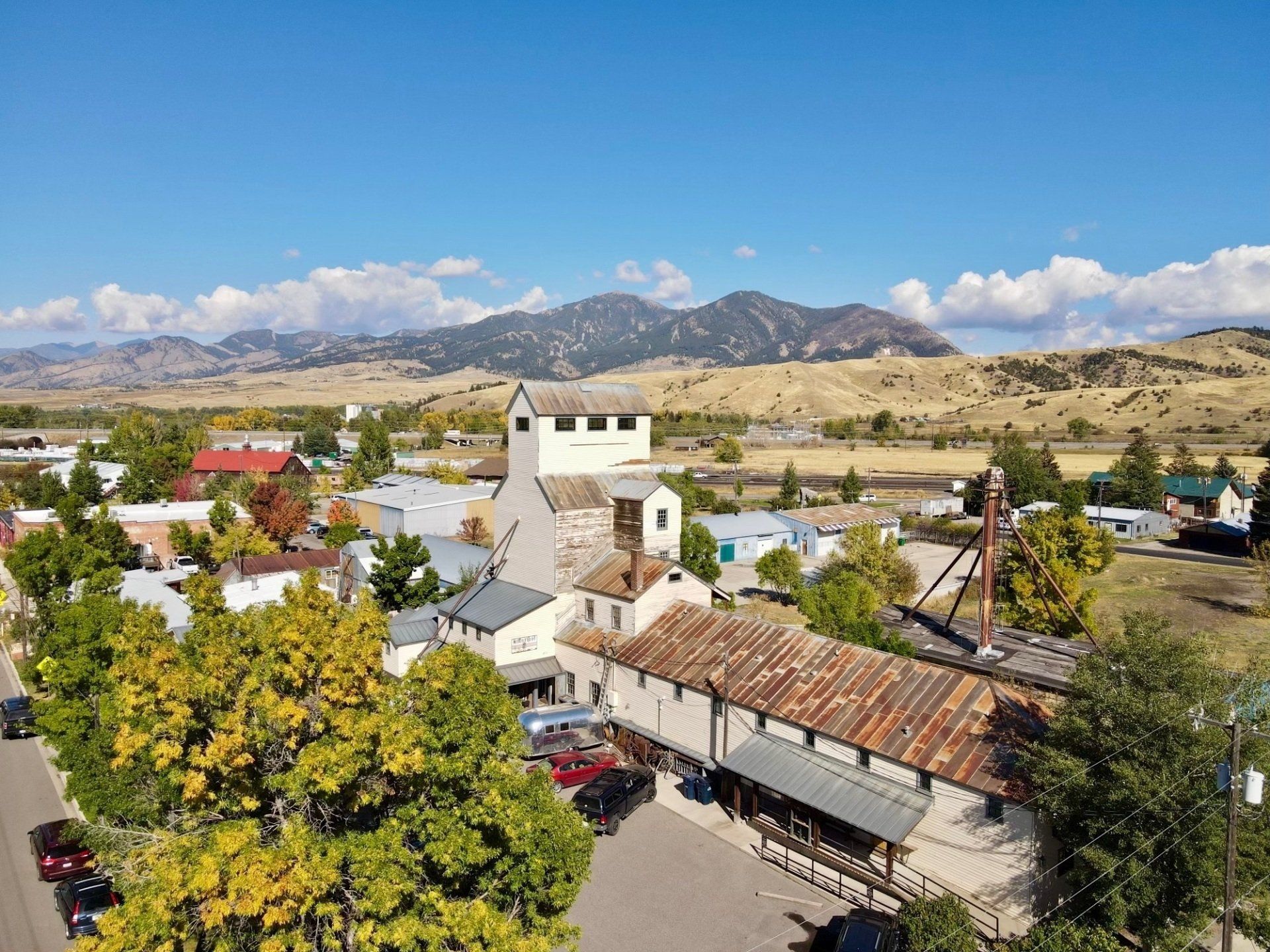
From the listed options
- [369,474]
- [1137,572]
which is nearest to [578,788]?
[1137,572]

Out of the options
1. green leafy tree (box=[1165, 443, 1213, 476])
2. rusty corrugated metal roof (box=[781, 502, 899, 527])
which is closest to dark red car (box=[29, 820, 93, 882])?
rusty corrugated metal roof (box=[781, 502, 899, 527])

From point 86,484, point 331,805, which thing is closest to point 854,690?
point 331,805

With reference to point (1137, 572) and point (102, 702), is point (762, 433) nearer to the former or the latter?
point (1137, 572)

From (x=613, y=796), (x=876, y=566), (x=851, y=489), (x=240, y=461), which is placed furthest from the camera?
(x=240, y=461)

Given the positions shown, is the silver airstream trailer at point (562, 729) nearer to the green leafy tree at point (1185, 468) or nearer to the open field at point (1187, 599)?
the open field at point (1187, 599)

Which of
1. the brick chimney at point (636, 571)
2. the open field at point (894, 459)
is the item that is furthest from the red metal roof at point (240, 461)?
the brick chimney at point (636, 571)

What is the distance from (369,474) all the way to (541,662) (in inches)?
2671

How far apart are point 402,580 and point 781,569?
21.2 meters

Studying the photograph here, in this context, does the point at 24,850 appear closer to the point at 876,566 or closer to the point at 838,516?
the point at 876,566

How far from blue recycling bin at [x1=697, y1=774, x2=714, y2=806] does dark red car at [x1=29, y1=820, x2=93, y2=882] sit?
15876 mm

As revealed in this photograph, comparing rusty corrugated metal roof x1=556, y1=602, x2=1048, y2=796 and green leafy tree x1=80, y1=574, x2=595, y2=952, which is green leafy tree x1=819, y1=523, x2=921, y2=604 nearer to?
rusty corrugated metal roof x1=556, y1=602, x2=1048, y2=796

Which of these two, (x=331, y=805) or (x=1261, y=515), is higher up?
(x=331, y=805)

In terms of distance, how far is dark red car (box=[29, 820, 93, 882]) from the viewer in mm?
18875

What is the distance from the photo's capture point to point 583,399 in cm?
3359
